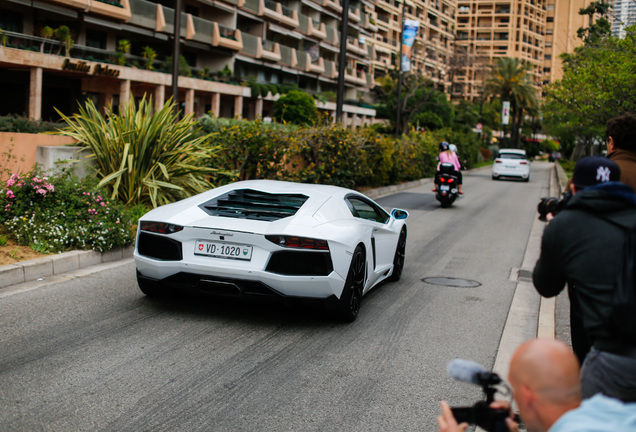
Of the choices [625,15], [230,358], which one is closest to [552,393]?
[230,358]

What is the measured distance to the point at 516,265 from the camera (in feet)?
36.0

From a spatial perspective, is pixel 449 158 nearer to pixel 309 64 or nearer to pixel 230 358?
pixel 230 358

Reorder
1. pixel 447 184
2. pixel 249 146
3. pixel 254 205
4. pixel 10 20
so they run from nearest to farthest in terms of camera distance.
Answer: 1. pixel 254 205
2. pixel 249 146
3. pixel 447 184
4. pixel 10 20

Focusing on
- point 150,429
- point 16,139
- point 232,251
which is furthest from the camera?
point 16,139

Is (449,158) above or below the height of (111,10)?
below

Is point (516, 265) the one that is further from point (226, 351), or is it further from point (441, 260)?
point (226, 351)

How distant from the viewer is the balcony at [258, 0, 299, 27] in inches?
2004

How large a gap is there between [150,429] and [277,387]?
109cm

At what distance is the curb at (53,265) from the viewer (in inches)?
305

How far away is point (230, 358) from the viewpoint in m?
5.55

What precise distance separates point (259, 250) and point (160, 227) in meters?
1.04

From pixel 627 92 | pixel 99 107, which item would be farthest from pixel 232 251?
pixel 99 107

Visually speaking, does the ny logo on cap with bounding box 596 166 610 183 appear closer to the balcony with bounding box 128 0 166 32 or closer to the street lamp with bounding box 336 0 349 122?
the street lamp with bounding box 336 0 349 122

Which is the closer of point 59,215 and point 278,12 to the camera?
point 59,215
